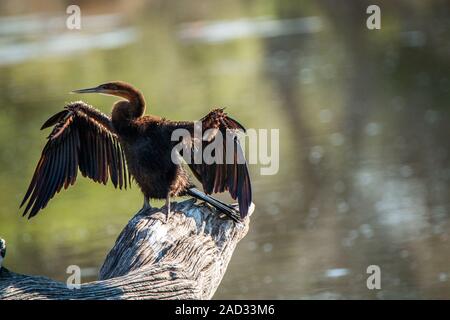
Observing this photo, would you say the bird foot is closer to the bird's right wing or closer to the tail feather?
the tail feather

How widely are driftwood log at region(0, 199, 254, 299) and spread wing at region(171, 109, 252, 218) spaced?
21 cm

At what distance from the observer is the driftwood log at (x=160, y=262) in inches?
185

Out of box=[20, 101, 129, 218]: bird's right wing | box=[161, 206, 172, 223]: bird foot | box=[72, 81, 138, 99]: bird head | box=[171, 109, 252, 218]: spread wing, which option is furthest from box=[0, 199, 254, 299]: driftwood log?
box=[72, 81, 138, 99]: bird head

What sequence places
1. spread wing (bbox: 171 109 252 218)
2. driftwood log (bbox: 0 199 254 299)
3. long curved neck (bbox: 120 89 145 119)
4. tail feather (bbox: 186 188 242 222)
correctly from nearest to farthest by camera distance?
driftwood log (bbox: 0 199 254 299) < spread wing (bbox: 171 109 252 218) < tail feather (bbox: 186 188 242 222) < long curved neck (bbox: 120 89 145 119)

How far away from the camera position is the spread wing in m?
5.91

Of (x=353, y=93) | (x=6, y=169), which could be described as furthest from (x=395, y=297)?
(x=353, y=93)

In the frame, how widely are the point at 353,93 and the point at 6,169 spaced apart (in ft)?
→ 22.1

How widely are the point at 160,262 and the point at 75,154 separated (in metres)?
1.34

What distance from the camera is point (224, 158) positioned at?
600 centimetres

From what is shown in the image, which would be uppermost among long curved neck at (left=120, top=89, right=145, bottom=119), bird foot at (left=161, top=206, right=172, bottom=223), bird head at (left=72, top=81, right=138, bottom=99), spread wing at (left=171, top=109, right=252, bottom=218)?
bird head at (left=72, top=81, right=138, bottom=99)

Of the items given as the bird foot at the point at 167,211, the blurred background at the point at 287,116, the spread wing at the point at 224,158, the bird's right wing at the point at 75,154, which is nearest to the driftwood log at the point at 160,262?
the bird foot at the point at 167,211

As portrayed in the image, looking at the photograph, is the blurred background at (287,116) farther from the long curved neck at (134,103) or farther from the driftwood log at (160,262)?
the long curved neck at (134,103)

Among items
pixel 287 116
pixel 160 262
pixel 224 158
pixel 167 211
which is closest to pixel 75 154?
pixel 167 211

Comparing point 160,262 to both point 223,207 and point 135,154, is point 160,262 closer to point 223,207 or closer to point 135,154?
point 223,207
